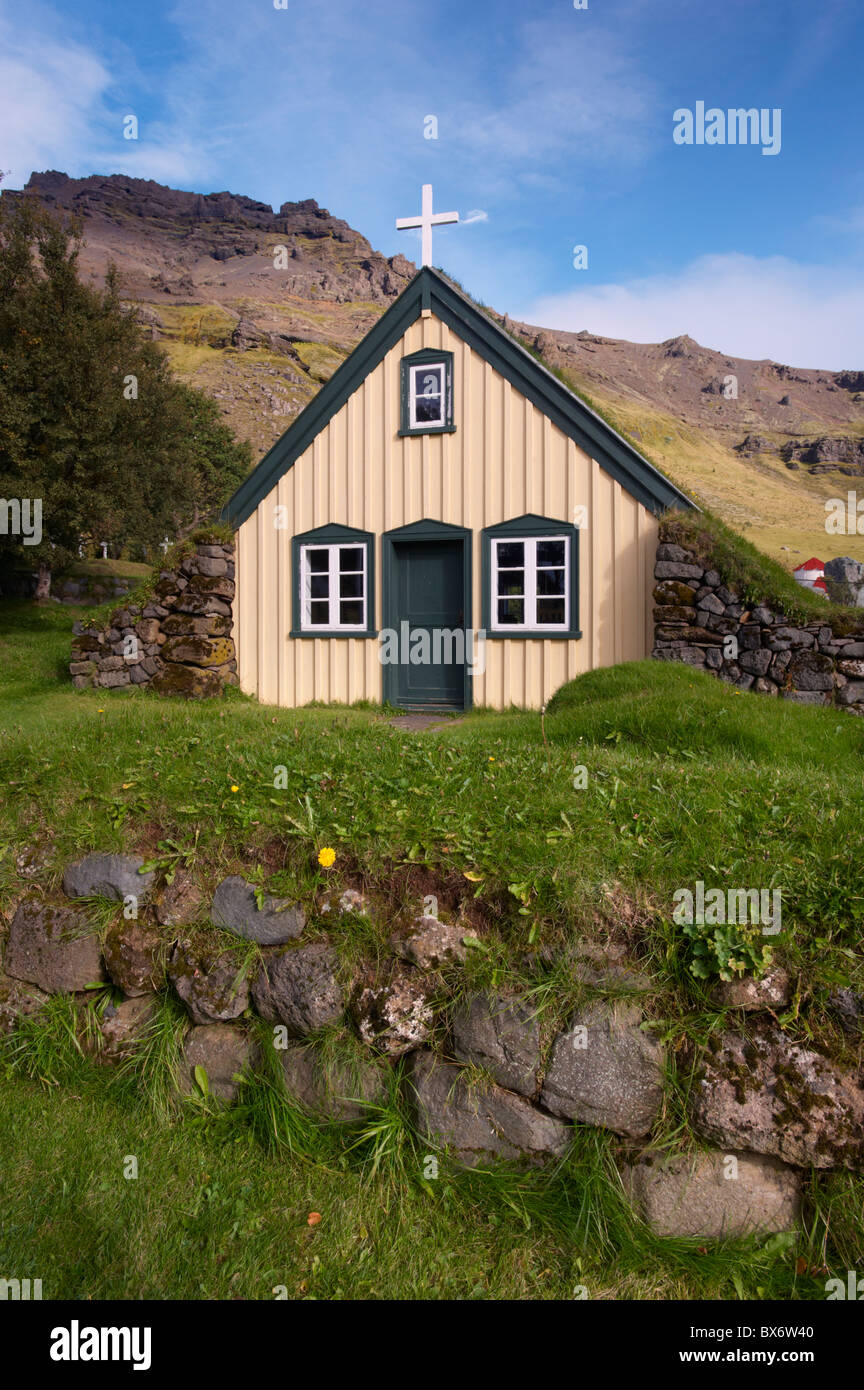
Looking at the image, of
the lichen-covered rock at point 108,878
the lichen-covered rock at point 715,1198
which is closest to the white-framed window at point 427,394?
the lichen-covered rock at point 108,878

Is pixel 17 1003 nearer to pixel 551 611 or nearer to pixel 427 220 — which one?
pixel 551 611

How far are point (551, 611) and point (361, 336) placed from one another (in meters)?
140

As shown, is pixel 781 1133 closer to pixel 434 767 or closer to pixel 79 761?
pixel 434 767

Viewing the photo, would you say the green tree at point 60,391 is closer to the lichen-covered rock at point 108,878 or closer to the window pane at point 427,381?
the window pane at point 427,381

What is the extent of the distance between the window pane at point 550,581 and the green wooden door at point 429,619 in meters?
1.29

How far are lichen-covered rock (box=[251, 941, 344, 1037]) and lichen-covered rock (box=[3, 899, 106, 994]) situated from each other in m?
1.00

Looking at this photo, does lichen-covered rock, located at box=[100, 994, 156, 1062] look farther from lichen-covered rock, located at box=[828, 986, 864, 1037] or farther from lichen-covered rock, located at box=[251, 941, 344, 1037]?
lichen-covered rock, located at box=[828, 986, 864, 1037]

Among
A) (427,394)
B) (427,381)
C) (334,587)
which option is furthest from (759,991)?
(427,381)

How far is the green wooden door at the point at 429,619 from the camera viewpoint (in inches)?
496

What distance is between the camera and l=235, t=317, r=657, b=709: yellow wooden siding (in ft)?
37.9

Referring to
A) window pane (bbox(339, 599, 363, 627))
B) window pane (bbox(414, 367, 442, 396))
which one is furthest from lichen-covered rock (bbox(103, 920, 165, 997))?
window pane (bbox(414, 367, 442, 396))

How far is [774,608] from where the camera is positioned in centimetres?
1017

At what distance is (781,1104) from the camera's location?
3.01 metres
